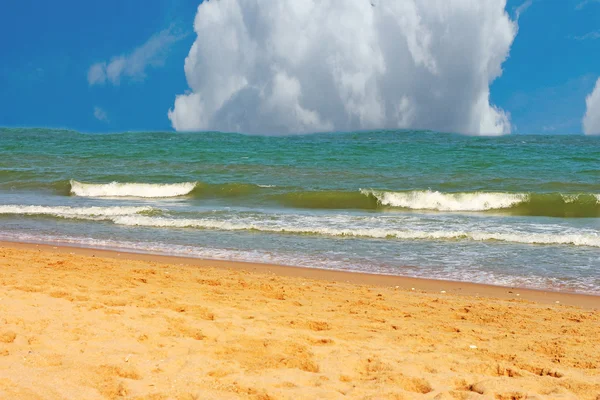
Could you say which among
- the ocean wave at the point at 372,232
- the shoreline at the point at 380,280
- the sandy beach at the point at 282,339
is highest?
the ocean wave at the point at 372,232

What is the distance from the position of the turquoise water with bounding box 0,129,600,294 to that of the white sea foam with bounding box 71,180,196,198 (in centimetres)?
6

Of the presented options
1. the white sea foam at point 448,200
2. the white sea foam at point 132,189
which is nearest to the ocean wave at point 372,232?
the white sea foam at point 448,200

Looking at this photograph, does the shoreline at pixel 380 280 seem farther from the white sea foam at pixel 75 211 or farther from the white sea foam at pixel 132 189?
the white sea foam at pixel 132 189

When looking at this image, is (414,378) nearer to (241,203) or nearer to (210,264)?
(210,264)

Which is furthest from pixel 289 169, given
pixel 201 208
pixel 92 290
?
pixel 92 290

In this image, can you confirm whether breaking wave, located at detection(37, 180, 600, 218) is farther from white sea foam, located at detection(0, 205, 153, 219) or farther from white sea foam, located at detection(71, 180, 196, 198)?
white sea foam, located at detection(0, 205, 153, 219)

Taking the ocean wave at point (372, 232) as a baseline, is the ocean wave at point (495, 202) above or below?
above

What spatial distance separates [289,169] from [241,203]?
29.9 ft

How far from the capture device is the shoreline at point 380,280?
8242 millimetres

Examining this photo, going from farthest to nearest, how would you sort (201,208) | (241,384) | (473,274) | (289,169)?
(289,169) < (201,208) < (473,274) < (241,384)

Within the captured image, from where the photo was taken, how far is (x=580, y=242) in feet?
39.2

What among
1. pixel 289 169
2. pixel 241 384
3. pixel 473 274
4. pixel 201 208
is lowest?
pixel 241 384

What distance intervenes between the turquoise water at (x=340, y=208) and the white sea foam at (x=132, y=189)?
62mm

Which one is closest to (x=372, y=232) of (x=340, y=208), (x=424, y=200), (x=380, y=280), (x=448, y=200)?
(x=380, y=280)
